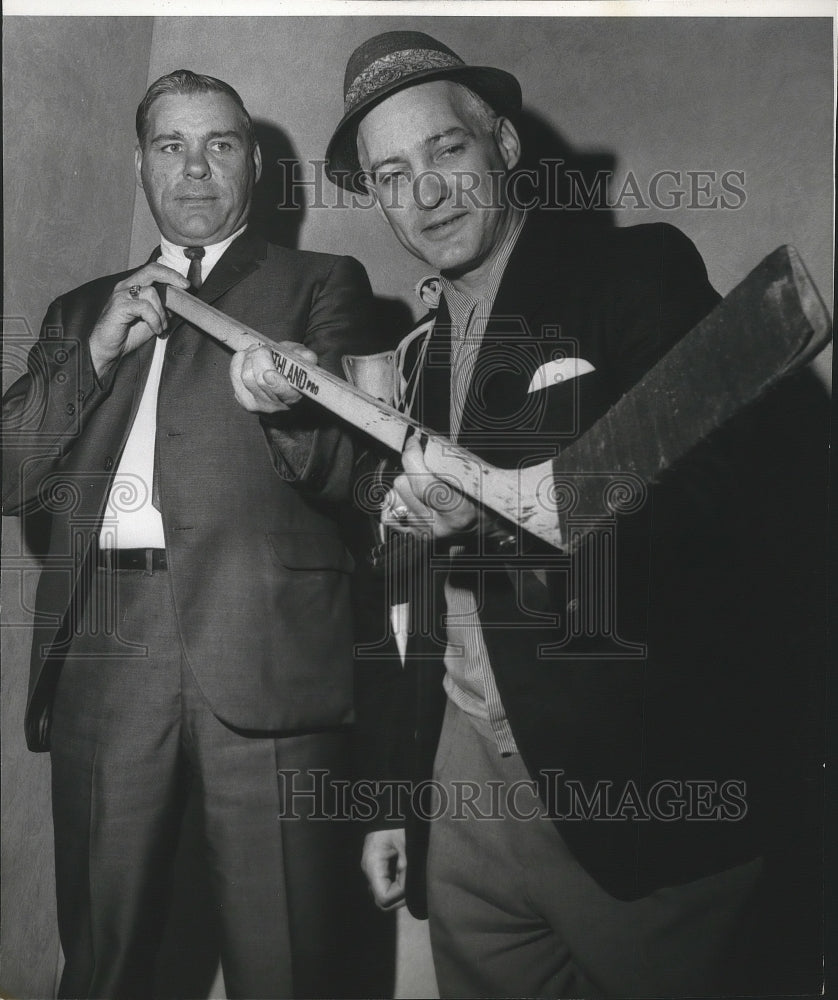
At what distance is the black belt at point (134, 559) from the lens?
1.78m

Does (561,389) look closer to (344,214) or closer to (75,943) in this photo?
(344,214)

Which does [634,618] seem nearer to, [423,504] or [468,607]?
[468,607]

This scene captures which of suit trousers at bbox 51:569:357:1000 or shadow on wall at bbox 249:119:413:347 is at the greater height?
shadow on wall at bbox 249:119:413:347

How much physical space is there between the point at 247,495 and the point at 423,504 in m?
0.33

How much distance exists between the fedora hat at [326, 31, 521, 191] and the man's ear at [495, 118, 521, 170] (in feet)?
0.09

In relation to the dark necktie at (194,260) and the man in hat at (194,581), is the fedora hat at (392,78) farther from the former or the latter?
the dark necktie at (194,260)

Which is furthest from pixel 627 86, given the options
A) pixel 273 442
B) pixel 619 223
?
pixel 273 442

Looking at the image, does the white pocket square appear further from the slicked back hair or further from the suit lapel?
the slicked back hair

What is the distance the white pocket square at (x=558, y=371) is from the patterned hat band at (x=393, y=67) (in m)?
0.57

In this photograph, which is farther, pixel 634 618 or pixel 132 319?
pixel 132 319

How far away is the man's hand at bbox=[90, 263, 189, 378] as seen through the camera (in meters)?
1.81

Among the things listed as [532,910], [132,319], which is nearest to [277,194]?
[132,319]

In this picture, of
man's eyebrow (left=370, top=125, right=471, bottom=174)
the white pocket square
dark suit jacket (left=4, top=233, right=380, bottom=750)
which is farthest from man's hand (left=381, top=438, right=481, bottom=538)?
man's eyebrow (left=370, top=125, right=471, bottom=174)

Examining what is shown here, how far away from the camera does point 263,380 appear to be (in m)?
1.72
